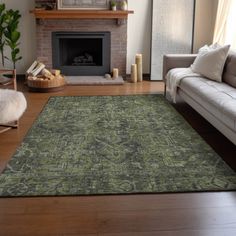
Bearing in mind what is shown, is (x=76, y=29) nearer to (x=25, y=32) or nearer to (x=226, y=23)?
(x=25, y=32)

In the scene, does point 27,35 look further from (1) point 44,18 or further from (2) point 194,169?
(2) point 194,169

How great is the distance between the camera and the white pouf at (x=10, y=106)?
3.48 metres

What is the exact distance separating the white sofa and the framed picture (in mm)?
1620

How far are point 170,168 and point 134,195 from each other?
51 cm

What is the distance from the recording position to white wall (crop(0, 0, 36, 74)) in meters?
6.08

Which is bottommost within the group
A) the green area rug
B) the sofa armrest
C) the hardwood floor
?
the hardwood floor

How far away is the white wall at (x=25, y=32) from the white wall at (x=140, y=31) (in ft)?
5.24

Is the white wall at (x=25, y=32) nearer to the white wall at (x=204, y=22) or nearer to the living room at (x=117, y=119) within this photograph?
the living room at (x=117, y=119)

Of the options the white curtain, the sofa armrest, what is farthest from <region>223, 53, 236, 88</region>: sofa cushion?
the white curtain

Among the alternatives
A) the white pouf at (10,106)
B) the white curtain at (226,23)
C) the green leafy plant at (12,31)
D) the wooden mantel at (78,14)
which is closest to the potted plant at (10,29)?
the green leafy plant at (12,31)

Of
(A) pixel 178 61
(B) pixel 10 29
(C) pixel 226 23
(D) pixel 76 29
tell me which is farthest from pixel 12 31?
(C) pixel 226 23

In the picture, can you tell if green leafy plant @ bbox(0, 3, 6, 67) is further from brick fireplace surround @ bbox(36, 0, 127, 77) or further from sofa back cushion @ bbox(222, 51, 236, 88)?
sofa back cushion @ bbox(222, 51, 236, 88)

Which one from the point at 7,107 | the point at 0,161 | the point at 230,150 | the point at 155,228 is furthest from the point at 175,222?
the point at 7,107

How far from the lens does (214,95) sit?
3646 millimetres
